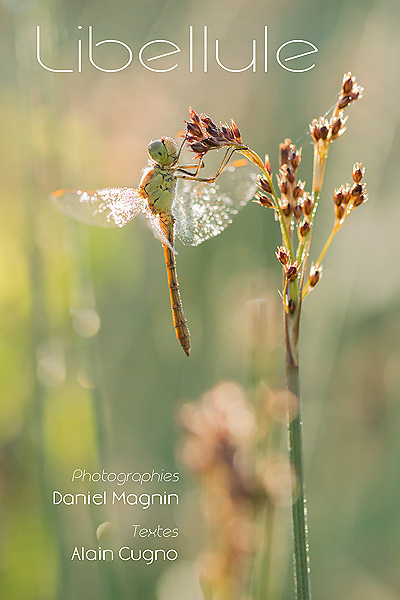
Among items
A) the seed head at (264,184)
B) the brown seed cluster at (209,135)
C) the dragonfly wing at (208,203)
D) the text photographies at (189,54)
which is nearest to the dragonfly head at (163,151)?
the dragonfly wing at (208,203)

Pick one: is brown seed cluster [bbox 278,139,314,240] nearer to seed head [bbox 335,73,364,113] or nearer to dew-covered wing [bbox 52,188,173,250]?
seed head [bbox 335,73,364,113]

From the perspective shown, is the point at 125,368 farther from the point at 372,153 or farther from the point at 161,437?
the point at 372,153

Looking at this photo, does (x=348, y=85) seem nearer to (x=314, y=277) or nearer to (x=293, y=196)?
(x=293, y=196)

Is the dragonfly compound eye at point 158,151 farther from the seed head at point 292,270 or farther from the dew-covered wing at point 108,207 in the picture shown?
the seed head at point 292,270

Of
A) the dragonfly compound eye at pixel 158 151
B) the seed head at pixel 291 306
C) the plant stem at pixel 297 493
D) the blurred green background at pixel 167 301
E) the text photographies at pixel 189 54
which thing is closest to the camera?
the plant stem at pixel 297 493

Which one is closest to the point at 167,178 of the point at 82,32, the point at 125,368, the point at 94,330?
the point at 94,330

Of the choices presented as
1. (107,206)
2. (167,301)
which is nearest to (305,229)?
(107,206)
